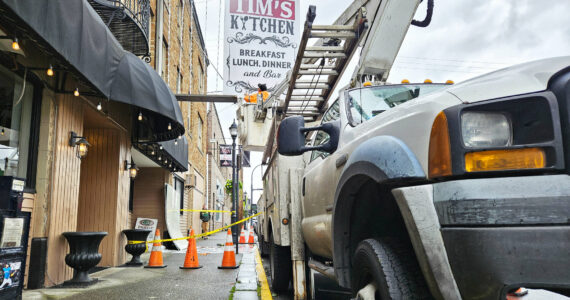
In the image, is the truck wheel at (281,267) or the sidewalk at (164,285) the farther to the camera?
the sidewalk at (164,285)

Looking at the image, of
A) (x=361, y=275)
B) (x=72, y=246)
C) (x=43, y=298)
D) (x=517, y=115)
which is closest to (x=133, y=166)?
(x=72, y=246)

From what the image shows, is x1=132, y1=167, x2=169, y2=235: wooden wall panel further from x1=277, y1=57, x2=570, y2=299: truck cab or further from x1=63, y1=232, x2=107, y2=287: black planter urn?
x1=277, y1=57, x2=570, y2=299: truck cab

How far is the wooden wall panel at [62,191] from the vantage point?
21.9 feet

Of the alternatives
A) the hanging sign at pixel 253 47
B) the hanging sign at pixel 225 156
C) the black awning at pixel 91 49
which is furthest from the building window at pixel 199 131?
the black awning at pixel 91 49

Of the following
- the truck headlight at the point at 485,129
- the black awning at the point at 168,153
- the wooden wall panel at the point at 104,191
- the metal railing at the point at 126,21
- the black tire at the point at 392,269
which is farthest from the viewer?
the black awning at the point at 168,153

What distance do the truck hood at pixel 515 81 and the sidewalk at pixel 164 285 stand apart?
4.53 m

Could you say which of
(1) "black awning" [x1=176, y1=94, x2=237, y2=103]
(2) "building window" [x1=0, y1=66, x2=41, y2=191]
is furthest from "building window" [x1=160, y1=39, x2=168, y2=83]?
(2) "building window" [x1=0, y1=66, x2=41, y2=191]

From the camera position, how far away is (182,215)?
59.3 feet

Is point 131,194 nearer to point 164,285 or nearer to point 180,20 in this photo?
point 164,285

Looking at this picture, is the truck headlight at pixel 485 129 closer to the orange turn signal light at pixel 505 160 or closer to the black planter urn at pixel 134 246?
the orange turn signal light at pixel 505 160

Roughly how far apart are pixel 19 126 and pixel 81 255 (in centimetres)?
219

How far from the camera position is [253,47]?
A: 37.2 feet

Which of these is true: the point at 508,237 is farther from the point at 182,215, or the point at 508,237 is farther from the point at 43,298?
the point at 182,215

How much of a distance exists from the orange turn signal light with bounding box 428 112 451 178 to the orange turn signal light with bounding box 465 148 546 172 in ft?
0.30
